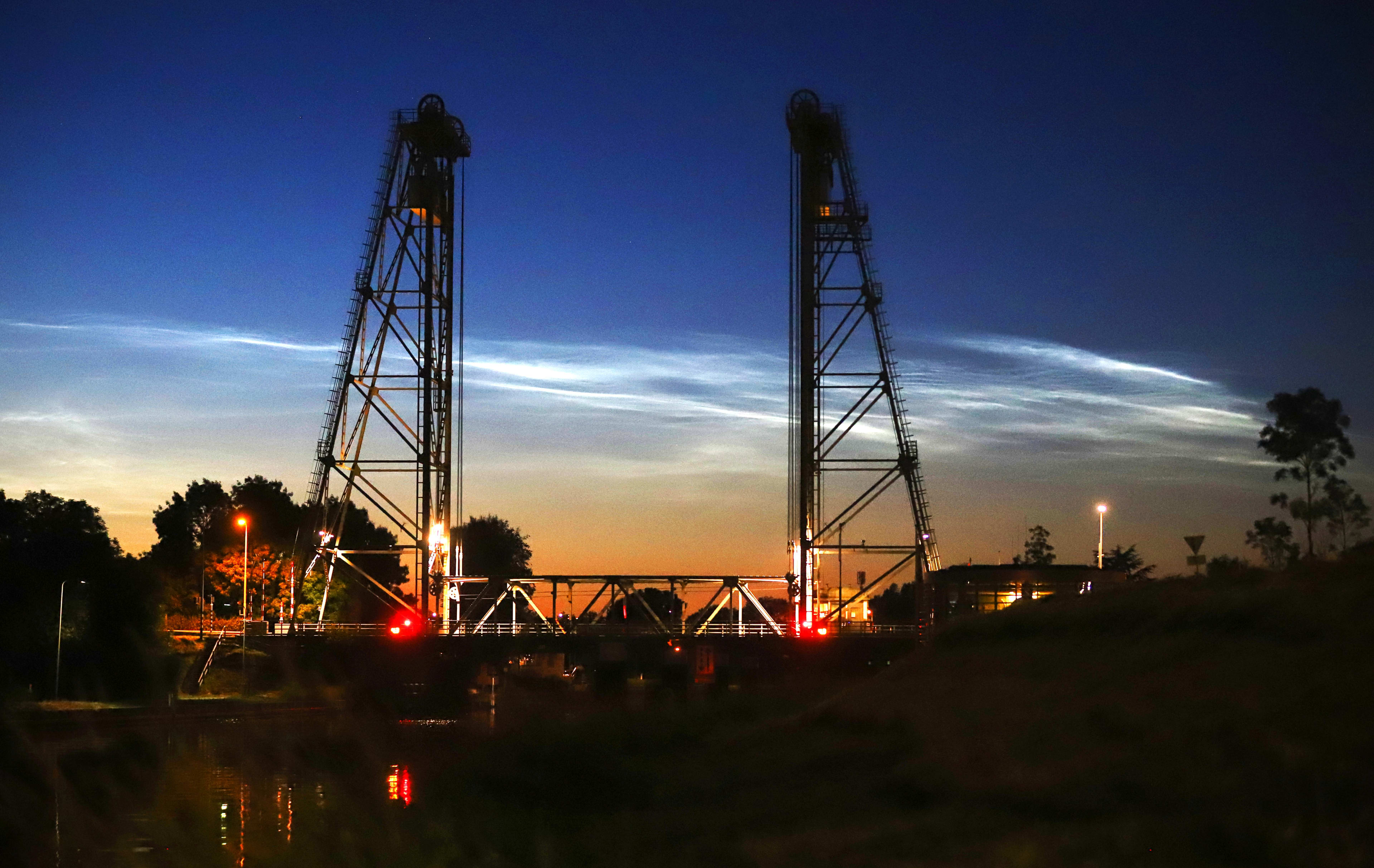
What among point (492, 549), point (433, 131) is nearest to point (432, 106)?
point (433, 131)

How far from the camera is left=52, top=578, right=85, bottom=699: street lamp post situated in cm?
5775

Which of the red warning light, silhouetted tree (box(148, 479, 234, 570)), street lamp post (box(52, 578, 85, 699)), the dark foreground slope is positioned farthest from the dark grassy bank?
silhouetted tree (box(148, 479, 234, 570))

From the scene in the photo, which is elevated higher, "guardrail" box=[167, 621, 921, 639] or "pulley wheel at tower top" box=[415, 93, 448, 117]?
"pulley wheel at tower top" box=[415, 93, 448, 117]

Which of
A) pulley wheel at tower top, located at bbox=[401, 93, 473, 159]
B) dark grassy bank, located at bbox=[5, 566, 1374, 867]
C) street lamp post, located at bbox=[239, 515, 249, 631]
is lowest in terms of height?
dark grassy bank, located at bbox=[5, 566, 1374, 867]

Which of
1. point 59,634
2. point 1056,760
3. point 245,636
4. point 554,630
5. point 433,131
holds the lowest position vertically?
point 1056,760

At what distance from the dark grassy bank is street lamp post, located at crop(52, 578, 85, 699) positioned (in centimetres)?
2878

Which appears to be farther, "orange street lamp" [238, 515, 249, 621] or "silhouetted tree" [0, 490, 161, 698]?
"orange street lamp" [238, 515, 249, 621]

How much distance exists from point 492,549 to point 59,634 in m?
89.4

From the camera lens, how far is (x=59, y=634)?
2323 inches

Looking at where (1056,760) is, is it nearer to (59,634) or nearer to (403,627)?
(59,634)

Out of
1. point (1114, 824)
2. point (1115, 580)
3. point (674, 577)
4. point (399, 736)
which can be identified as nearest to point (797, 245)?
point (674, 577)

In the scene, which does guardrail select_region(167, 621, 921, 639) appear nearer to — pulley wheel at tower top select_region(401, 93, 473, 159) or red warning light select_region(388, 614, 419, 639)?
red warning light select_region(388, 614, 419, 639)

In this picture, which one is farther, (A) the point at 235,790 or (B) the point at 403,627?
(B) the point at 403,627

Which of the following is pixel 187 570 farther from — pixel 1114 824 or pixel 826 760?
pixel 1114 824
